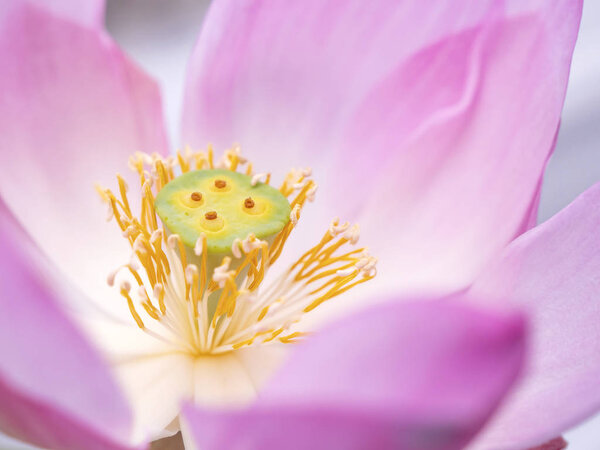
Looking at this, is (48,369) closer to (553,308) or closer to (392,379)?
(392,379)

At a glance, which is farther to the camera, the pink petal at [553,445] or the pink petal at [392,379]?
the pink petal at [553,445]

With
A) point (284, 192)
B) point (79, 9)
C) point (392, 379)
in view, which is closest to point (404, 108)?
point (284, 192)

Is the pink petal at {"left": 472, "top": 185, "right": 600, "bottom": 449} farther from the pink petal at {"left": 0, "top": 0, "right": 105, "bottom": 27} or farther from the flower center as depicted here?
the pink petal at {"left": 0, "top": 0, "right": 105, "bottom": 27}

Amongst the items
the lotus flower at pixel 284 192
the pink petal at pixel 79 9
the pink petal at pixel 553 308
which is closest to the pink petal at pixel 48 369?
the lotus flower at pixel 284 192

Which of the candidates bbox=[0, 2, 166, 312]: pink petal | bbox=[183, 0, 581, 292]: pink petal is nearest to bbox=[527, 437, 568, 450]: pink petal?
bbox=[183, 0, 581, 292]: pink petal

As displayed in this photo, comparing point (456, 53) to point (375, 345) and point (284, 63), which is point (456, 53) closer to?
point (284, 63)

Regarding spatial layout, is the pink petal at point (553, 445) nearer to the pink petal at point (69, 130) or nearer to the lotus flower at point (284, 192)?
the lotus flower at point (284, 192)

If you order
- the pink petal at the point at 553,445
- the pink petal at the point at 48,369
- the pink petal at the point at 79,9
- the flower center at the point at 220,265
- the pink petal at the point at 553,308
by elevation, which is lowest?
the pink petal at the point at 48,369
